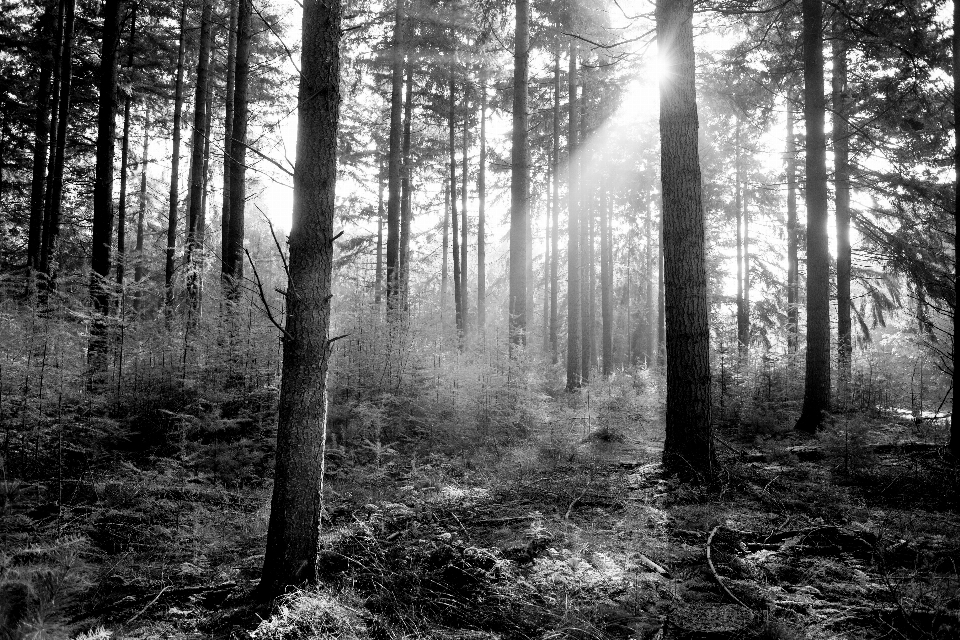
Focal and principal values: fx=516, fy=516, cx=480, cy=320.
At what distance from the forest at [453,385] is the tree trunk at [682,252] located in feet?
0.11

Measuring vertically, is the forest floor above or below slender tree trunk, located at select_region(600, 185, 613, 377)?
below

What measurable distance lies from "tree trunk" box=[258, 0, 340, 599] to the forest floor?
13.8 inches

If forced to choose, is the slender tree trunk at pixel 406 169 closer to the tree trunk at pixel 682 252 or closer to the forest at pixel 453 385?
the forest at pixel 453 385

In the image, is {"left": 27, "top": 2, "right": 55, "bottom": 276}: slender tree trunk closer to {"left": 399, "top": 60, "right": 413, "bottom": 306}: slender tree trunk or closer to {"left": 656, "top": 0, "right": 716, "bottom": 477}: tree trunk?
{"left": 399, "top": 60, "right": 413, "bottom": 306}: slender tree trunk

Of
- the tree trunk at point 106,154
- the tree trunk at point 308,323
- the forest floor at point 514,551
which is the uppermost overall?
the tree trunk at point 106,154

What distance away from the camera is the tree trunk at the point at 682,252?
600cm

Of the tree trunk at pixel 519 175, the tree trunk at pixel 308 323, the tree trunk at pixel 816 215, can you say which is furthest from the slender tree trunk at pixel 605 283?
the tree trunk at pixel 308 323

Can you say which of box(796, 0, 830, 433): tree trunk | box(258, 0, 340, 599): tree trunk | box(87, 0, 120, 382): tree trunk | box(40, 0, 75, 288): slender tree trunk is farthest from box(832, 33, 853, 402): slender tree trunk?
box(40, 0, 75, 288): slender tree trunk

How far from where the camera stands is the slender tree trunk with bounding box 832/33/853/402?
12714 millimetres

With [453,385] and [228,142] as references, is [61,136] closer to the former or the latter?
[228,142]

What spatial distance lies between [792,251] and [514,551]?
876 inches

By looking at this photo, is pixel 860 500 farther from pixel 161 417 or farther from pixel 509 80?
pixel 509 80

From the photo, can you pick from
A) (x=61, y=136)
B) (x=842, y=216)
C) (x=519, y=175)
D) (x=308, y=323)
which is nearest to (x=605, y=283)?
(x=842, y=216)

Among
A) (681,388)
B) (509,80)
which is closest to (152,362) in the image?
(681,388)
